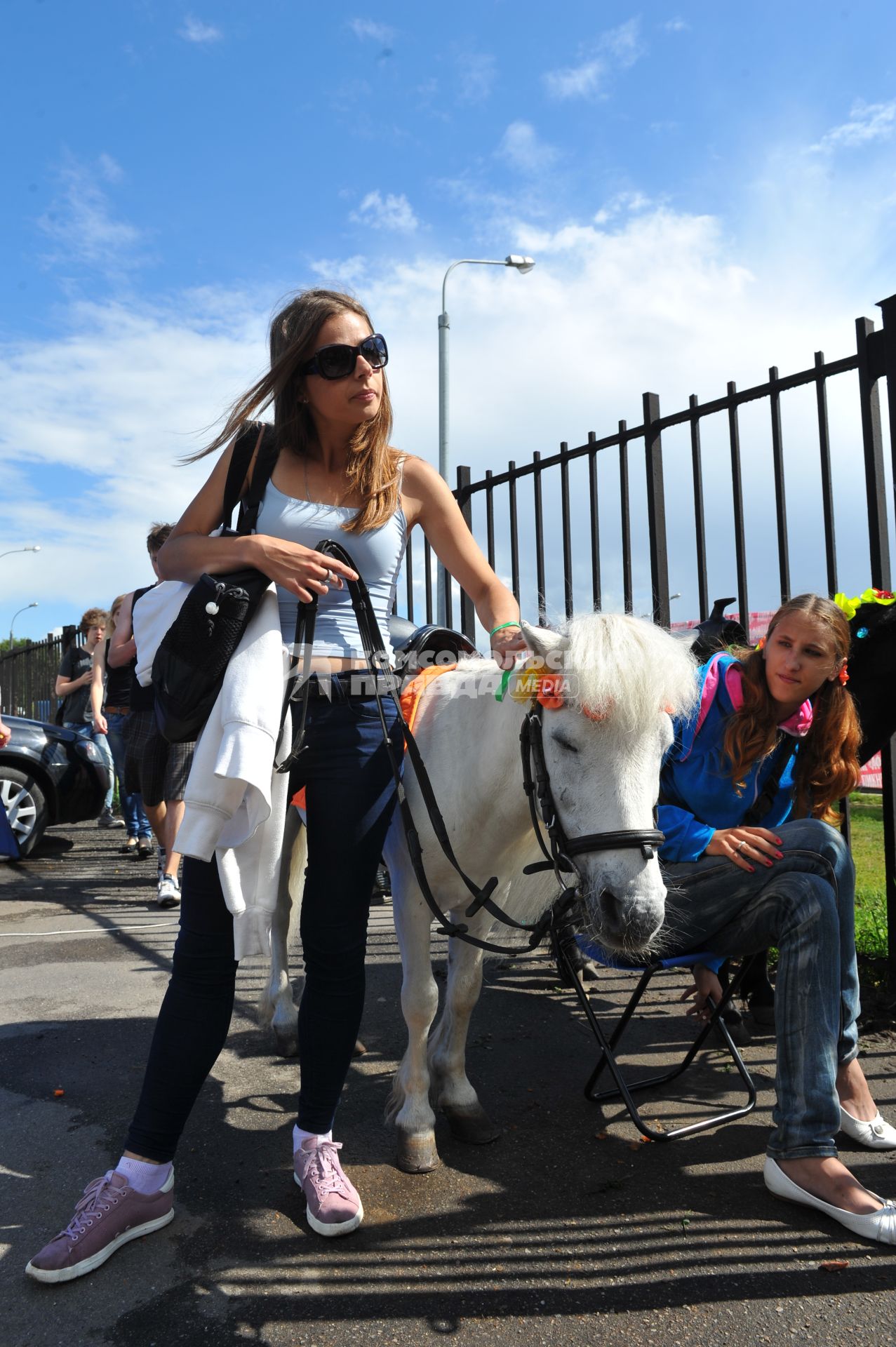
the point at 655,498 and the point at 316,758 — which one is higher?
the point at 655,498

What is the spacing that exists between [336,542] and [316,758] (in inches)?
22.0

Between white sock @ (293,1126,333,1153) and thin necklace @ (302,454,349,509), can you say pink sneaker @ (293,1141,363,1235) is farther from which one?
thin necklace @ (302,454,349,509)

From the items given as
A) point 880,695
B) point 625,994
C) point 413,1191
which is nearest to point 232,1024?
point 413,1191

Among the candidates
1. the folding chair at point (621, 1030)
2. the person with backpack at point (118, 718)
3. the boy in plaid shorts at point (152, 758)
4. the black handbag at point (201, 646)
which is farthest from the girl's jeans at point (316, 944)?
the person with backpack at point (118, 718)

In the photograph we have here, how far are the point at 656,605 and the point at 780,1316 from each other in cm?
336

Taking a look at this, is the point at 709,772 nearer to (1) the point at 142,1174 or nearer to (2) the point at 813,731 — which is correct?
(2) the point at 813,731

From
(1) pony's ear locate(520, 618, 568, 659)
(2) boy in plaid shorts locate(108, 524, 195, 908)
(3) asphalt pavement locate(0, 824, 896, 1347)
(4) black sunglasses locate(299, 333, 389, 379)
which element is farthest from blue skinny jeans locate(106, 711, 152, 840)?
(1) pony's ear locate(520, 618, 568, 659)

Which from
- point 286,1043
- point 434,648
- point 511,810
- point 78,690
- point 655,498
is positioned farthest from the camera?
point 78,690

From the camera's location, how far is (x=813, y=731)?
2938 mm

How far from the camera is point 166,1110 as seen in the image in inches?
83.0

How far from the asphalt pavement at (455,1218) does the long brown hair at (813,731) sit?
1.08m

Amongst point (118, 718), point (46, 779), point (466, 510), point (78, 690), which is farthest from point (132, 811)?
point (466, 510)

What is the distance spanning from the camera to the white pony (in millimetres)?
2041

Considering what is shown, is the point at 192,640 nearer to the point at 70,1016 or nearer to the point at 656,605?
the point at 70,1016
